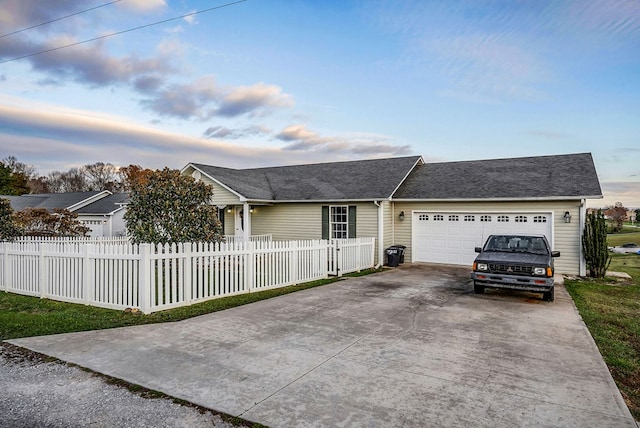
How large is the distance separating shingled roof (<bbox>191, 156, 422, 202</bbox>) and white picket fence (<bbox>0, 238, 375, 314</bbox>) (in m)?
5.88

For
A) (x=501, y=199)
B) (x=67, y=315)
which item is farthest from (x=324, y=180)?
(x=67, y=315)

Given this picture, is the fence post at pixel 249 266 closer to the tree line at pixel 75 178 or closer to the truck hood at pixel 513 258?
the truck hood at pixel 513 258

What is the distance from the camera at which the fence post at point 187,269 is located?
7.62 meters

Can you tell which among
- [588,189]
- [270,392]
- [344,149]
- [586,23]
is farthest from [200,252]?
[344,149]

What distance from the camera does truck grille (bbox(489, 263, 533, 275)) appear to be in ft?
27.6

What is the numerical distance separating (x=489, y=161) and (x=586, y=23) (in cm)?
641

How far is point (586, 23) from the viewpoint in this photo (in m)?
11.7

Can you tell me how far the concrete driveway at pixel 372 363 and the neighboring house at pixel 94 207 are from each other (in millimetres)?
22732

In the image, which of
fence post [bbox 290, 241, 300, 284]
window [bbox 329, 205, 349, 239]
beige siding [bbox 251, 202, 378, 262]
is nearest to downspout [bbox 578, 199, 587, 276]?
beige siding [bbox 251, 202, 378, 262]

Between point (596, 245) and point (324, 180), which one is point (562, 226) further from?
point (324, 180)

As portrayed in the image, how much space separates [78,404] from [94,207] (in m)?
29.8

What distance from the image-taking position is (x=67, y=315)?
6.89m

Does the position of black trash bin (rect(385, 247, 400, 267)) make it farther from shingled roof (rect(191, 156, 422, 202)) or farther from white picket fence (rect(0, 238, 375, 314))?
white picket fence (rect(0, 238, 375, 314))

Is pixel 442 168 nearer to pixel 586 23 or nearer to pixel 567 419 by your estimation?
pixel 586 23
